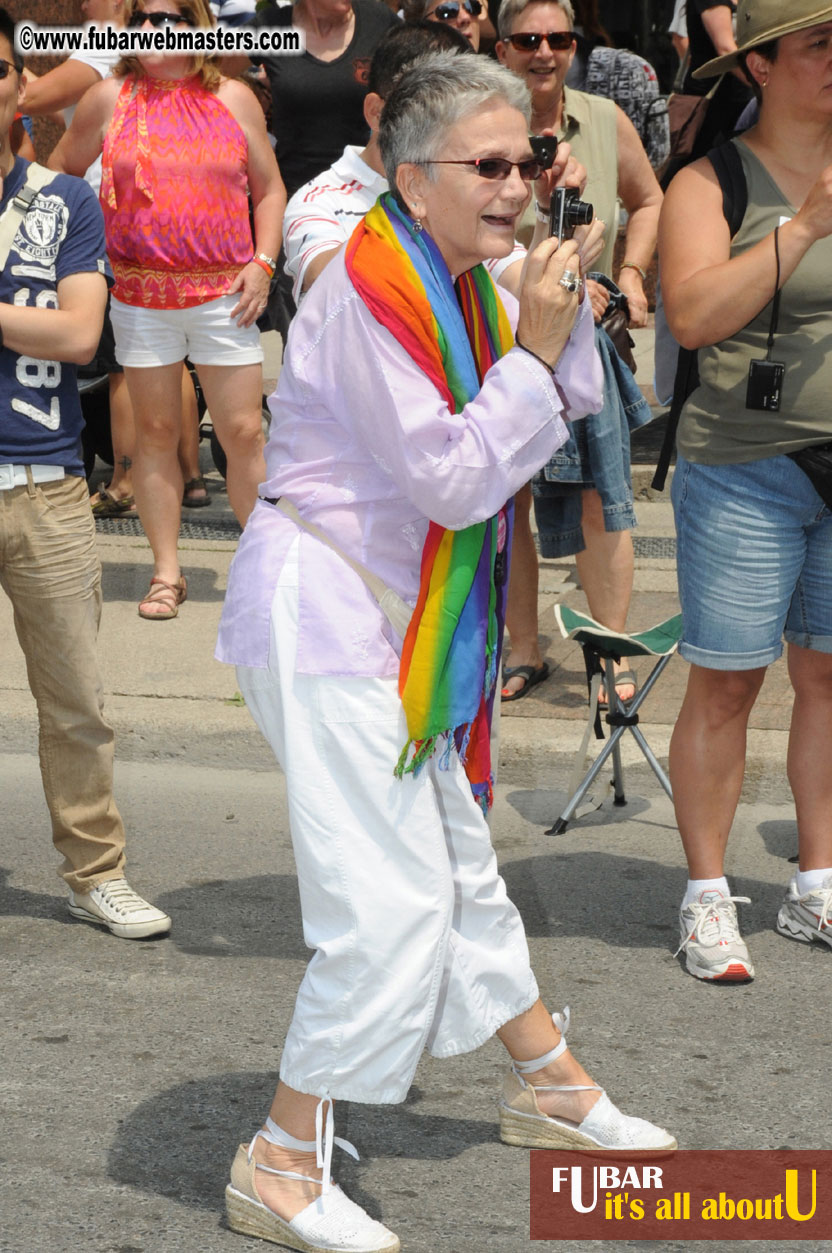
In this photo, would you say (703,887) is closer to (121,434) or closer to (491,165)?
(491,165)

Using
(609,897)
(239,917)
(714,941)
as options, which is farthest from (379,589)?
(609,897)

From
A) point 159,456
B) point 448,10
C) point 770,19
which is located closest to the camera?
point 770,19

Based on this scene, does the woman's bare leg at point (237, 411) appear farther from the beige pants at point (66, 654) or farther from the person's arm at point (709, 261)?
the person's arm at point (709, 261)

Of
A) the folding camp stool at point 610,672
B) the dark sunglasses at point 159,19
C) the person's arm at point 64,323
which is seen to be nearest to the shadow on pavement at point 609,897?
the folding camp stool at point 610,672

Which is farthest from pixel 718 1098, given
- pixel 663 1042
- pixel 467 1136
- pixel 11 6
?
pixel 11 6

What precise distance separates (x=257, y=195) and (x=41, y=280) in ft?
8.76

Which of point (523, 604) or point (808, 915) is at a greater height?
point (523, 604)

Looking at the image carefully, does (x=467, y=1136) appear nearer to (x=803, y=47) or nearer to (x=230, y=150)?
(x=803, y=47)

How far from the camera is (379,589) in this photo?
3.03 m

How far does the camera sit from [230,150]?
6.54m

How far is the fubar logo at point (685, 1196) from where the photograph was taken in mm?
3145

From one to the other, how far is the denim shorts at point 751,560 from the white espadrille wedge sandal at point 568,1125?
46.8 inches

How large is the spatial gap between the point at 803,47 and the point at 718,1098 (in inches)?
88.5

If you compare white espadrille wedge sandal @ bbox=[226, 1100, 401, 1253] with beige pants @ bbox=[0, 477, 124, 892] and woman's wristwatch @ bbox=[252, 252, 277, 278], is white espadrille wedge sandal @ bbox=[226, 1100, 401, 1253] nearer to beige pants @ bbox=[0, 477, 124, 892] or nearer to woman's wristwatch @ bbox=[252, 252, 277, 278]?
beige pants @ bbox=[0, 477, 124, 892]
